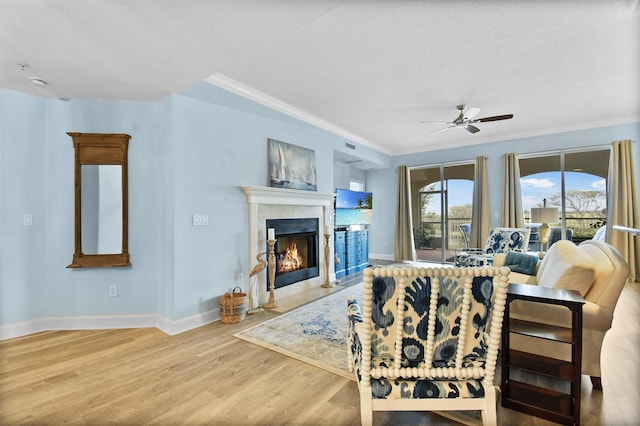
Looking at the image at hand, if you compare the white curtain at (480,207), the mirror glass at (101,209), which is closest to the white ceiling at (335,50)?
the mirror glass at (101,209)

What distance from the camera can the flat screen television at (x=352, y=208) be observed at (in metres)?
5.60

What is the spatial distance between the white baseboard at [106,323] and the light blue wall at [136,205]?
0.05 meters

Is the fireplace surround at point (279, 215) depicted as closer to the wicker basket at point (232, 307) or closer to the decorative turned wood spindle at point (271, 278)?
the decorative turned wood spindle at point (271, 278)

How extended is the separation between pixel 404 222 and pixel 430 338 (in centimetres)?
611

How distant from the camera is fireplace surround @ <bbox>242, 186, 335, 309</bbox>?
3.71 m

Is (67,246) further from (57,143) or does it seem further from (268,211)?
(268,211)

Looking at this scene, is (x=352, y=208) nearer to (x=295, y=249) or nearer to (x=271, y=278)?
(x=295, y=249)

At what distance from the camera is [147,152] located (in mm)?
3213

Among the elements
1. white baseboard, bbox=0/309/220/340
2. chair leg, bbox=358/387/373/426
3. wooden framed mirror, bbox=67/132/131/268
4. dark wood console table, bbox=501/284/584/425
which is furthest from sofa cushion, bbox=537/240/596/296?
wooden framed mirror, bbox=67/132/131/268

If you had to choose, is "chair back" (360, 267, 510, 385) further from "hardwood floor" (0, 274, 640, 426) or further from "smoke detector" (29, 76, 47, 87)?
"smoke detector" (29, 76, 47, 87)

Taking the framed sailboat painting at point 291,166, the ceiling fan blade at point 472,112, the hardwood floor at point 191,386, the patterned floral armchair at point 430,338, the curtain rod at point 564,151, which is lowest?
the hardwood floor at point 191,386

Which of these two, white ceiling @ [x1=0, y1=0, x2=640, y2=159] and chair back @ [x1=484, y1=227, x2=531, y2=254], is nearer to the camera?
white ceiling @ [x1=0, y1=0, x2=640, y2=159]

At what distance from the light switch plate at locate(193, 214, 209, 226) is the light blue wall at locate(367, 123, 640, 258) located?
5379mm

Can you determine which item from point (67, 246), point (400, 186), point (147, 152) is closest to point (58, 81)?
point (147, 152)
